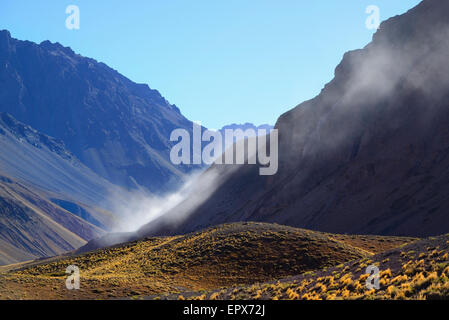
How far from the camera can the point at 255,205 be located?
90.7m

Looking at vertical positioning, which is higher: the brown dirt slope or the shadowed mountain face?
the shadowed mountain face

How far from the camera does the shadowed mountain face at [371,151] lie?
65938 millimetres

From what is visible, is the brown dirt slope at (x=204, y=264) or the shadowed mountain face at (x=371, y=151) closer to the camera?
the brown dirt slope at (x=204, y=264)

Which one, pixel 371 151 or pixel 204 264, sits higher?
pixel 371 151

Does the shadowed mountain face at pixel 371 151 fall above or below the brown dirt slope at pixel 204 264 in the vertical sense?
above

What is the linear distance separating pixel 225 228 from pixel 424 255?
28.6 metres

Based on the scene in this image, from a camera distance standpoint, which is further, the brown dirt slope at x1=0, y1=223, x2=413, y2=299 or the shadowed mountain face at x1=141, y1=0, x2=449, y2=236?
the shadowed mountain face at x1=141, y1=0, x2=449, y2=236

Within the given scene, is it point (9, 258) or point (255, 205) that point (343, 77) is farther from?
point (9, 258)

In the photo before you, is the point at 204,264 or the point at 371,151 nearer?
the point at 204,264

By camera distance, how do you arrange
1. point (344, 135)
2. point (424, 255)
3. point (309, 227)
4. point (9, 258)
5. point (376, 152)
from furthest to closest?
point (9, 258), point (344, 135), point (376, 152), point (309, 227), point (424, 255)

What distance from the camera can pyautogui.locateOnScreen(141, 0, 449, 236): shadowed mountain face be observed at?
6594cm

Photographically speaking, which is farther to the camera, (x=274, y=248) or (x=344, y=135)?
(x=344, y=135)

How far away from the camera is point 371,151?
7912 centimetres
